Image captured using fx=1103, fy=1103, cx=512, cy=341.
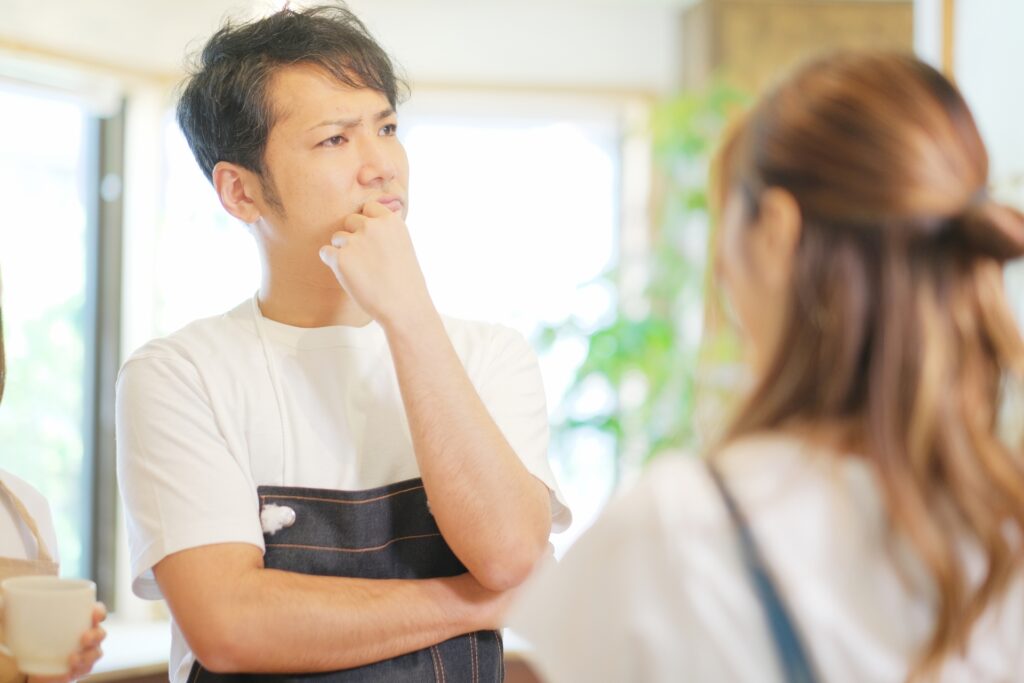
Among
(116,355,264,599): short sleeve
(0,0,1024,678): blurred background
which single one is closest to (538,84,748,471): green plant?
(0,0,1024,678): blurred background

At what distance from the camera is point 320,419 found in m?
1.48

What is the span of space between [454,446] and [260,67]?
2.09 ft

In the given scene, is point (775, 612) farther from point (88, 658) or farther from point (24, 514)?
point (24, 514)

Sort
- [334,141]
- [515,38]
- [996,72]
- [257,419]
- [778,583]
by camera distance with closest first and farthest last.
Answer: [778,583]
[257,419]
[334,141]
[996,72]
[515,38]

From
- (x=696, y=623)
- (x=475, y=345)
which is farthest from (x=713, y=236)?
(x=475, y=345)

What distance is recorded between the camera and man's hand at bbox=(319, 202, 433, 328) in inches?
55.1

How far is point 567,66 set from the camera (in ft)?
14.5

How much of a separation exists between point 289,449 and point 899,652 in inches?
34.4

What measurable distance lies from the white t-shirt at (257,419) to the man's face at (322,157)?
5.8 inches

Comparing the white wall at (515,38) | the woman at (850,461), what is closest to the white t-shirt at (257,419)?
the woman at (850,461)

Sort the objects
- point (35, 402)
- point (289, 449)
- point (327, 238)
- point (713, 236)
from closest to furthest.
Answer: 1. point (713, 236)
2. point (289, 449)
3. point (327, 238)
4. point (35, 402)

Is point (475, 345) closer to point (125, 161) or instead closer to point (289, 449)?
point (289, 449)

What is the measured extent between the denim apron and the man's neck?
14cm

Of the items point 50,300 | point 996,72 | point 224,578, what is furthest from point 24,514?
point 50,300
